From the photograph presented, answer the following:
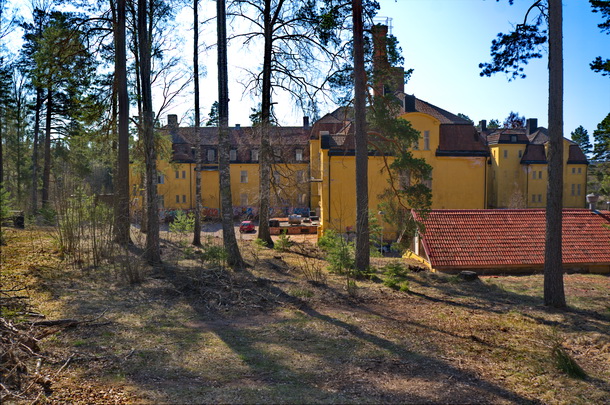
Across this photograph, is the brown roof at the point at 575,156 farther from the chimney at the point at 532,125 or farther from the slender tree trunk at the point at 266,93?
the slender tree trunk at the point at 266,93

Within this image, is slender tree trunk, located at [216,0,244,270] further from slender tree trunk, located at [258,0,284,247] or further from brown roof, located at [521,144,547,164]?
brown roof, located at [521,144,547,164]

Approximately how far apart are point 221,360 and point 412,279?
26.8ft

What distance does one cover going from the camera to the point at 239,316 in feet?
27.8

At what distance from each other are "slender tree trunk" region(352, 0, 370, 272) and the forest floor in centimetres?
115

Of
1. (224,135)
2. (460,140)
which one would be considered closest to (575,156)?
(460,140)

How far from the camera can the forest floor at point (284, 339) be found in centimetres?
518

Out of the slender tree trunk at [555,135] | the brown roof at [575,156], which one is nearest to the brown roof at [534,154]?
the brown roof at [575,156]

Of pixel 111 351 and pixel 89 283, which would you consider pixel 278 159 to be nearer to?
pixel 89 283

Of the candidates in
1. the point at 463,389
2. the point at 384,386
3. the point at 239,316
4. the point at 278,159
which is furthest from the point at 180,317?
the point at 278,159

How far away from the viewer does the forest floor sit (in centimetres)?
518

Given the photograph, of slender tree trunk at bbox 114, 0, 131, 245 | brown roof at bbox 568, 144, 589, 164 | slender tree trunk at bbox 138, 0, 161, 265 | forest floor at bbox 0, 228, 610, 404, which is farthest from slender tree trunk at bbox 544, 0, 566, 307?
brown roof at bbox 568, 144, 589, 164

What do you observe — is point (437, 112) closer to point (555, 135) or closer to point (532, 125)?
point (532, 125)

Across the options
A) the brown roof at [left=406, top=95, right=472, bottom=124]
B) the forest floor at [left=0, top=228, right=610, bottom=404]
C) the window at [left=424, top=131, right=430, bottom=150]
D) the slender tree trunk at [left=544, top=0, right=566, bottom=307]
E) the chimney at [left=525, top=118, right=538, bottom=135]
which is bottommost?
the forest floor at [left=0, top=228, right=610, bottom=404]

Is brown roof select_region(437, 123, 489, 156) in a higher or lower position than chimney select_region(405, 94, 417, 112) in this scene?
lower
